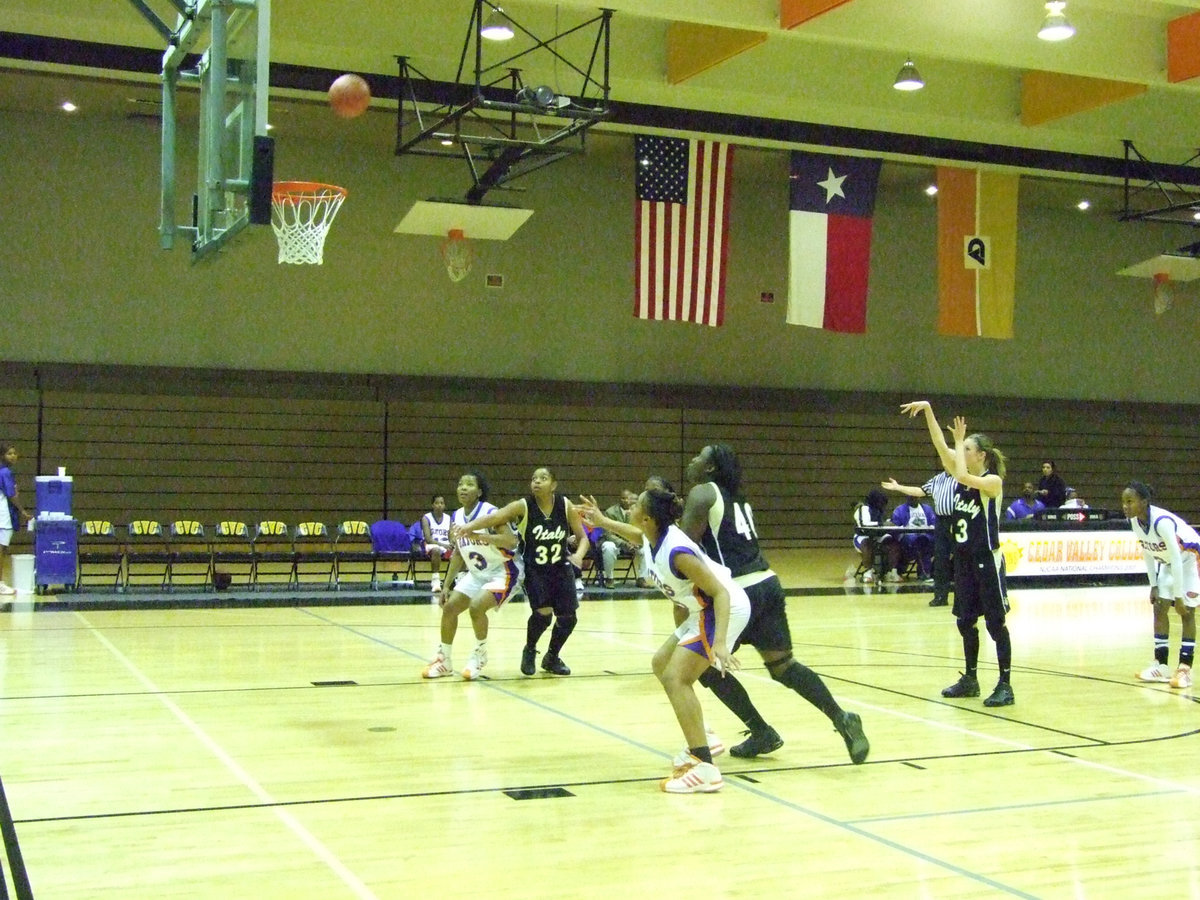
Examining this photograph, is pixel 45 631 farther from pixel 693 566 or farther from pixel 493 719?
pixel 693 566

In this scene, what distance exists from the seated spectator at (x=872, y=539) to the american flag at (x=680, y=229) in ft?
12.8

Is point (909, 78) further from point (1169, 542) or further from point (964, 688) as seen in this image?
point (964, 688)

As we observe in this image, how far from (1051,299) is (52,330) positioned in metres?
19.0

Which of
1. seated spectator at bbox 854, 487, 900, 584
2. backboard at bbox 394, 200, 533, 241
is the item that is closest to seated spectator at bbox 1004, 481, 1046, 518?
seated spectator at bbox 854, 487, 900, 584

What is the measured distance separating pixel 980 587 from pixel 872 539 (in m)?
10.4

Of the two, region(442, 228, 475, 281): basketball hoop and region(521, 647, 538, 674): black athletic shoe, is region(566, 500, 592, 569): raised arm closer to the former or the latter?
region(521, 647, 538, 674): black athletic shoe

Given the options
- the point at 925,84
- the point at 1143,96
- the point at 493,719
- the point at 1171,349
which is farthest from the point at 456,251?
the point at 1171,349

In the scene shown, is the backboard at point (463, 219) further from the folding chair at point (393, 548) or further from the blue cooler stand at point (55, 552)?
the blue cooler stand at point (55, 552)

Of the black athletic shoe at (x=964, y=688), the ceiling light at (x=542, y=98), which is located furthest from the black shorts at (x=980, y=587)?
the ceiling light at (x=542, y=98)

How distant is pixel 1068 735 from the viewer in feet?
24.6

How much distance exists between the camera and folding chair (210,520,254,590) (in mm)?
16594

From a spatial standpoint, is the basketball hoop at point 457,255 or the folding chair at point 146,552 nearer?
the folding chair at point 146,552

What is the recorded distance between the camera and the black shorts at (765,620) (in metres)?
6.36

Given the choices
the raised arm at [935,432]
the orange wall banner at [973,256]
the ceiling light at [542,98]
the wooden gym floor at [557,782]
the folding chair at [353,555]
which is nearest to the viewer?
the wooden gym floor at [557,782]
